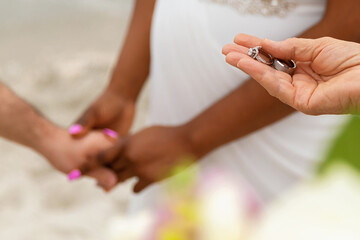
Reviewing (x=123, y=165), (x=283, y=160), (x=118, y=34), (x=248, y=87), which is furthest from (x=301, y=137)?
(x=118, y=34)

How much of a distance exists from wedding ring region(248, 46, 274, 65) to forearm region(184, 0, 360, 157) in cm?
20

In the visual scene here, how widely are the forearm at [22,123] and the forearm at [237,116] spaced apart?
430mm

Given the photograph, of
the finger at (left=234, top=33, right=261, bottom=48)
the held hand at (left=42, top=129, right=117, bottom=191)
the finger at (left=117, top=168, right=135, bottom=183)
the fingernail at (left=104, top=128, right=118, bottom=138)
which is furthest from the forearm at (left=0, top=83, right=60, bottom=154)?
the finger at (left=234, top=33, right=261, bottom=48)

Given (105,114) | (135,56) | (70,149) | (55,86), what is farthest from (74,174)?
(55,86)

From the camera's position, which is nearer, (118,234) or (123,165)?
(118,234)

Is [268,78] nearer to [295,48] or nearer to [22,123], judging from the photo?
[295,48]

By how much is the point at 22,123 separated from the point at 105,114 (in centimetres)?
22

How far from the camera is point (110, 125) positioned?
1.30 meters

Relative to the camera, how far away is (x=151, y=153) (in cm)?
105

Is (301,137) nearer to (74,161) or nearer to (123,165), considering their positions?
(123,165)

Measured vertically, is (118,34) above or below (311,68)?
below

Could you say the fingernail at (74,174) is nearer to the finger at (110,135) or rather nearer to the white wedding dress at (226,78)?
the finger at (110,135)

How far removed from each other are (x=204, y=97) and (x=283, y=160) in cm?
23

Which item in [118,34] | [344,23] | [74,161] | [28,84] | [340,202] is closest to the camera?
[340,202]
